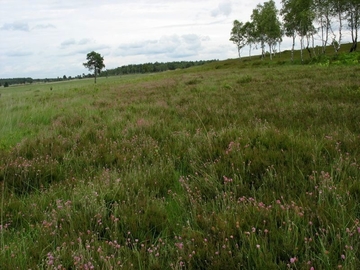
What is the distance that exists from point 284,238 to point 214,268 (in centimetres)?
59

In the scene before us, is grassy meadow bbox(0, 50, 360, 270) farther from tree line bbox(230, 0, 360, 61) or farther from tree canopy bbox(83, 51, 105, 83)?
tree canopy bbox(83, 51, 105, 83)

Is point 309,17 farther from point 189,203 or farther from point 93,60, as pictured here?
point 93,60

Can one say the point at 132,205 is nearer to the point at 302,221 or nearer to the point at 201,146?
the point at 302,221

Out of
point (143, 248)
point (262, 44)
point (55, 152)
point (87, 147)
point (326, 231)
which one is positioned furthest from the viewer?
point (262, 44)

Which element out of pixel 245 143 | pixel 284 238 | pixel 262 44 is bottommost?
pixel 284 238

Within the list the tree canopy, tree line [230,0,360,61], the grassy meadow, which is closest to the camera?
the grassy meadow

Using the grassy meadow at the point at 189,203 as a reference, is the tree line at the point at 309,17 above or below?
above

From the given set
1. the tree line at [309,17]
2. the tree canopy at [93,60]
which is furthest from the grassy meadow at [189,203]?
the tree canopy at [93,60]

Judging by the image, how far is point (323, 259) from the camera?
1.80 metres

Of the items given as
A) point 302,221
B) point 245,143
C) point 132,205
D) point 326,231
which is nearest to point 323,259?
point 326,231

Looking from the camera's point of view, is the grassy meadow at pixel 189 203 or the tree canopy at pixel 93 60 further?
the tree canopy at pixel 93 60

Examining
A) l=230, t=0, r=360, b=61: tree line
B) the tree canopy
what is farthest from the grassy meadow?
the tree canopy

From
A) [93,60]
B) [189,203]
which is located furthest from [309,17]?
[93,60]

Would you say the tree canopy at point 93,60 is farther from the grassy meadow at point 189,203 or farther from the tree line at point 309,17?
the grassy meadow at point 189,203
